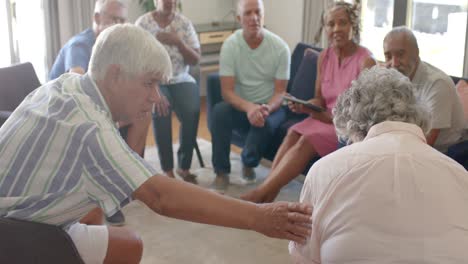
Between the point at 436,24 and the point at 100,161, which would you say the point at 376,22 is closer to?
the point at 436,24

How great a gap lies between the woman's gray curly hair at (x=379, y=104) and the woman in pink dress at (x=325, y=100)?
1703mm

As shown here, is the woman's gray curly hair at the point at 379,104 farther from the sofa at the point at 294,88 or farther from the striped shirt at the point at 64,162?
the sofa at the point at 294,88

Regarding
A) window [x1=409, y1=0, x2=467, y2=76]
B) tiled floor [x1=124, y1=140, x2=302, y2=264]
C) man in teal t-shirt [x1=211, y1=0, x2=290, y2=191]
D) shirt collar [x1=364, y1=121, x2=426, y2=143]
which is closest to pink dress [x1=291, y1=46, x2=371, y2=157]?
man in teal t-shirt [x1=211, y1=0, x2=290, y2=191]

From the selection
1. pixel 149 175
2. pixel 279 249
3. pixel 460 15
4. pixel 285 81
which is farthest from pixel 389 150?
pixel 460 15

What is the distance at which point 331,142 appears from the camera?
12.1 ft

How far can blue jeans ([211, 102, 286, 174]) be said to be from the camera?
4125 millimetres

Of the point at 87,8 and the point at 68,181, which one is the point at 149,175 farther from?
the point at 87,8

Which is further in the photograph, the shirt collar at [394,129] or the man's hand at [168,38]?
the man's hand at [168,38]

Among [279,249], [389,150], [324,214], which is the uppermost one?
[389,150]

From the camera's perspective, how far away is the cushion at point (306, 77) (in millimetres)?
4234

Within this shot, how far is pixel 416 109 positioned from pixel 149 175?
793 mm

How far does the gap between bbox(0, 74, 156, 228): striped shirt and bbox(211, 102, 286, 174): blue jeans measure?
91.1 inches

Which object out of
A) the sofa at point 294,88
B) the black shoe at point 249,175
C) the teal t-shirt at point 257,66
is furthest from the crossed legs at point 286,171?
the teal t-shirt at point 257,66

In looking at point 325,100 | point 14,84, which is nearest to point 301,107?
point 325,100
